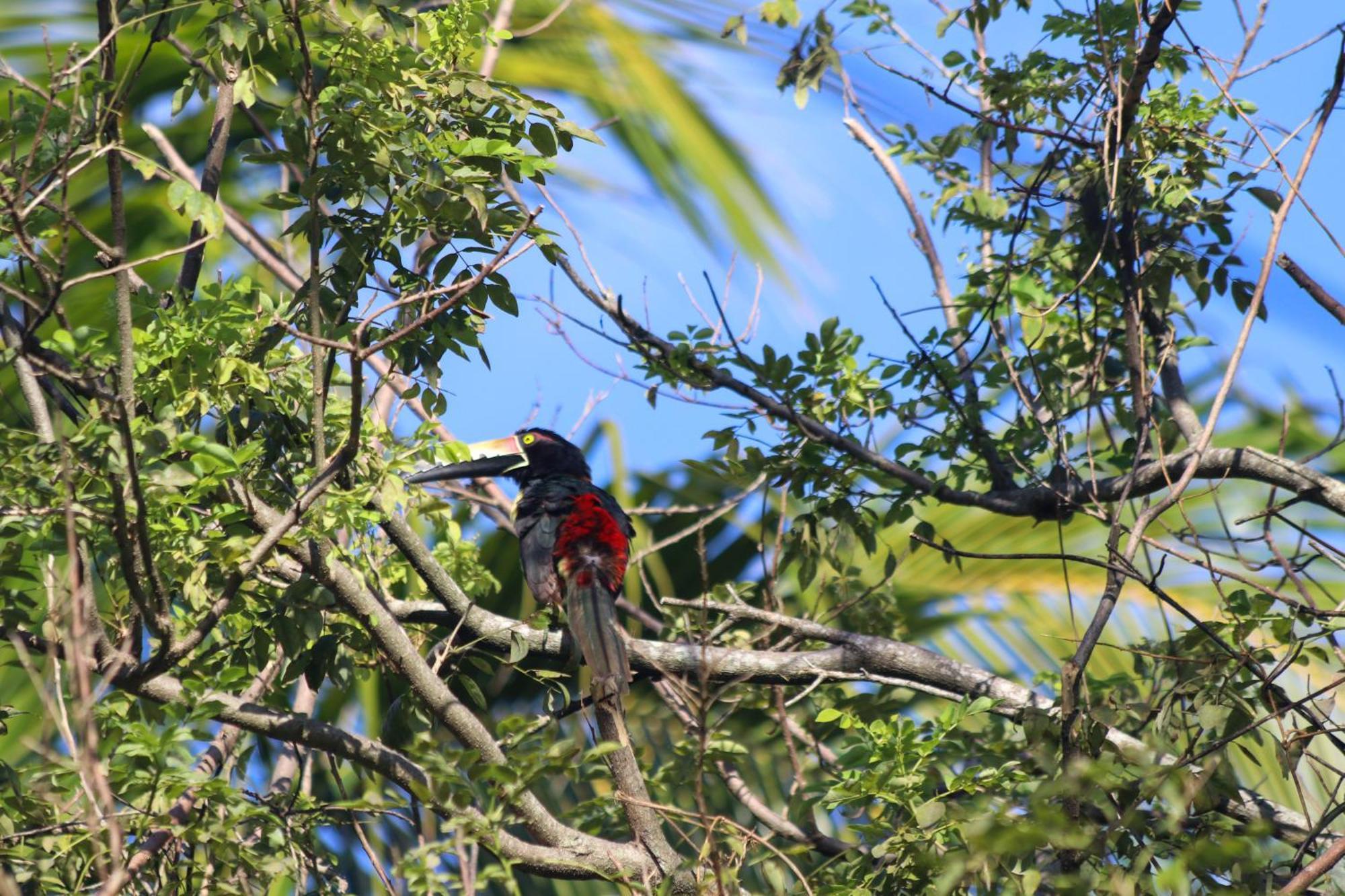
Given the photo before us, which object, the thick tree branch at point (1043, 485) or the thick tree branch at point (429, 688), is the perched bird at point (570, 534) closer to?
the thick tree branch at point (429, 688)

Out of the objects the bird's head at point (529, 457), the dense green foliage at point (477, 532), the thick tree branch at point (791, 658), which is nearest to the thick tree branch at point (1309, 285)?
the dense green foliage at point (477, 532)

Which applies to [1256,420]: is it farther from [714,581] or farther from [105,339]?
[105,339]

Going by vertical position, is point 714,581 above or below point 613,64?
below

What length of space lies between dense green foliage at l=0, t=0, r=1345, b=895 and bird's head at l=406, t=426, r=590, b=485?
295 mm

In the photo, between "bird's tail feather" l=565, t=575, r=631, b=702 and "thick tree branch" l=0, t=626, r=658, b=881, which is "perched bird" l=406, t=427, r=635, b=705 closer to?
"bird's tail feather" l=565, t=575, r=631, b=702

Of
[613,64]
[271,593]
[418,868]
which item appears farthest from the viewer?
[613,64]

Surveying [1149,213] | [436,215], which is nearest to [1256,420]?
[1149,213]

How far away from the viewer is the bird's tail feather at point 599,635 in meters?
3.64

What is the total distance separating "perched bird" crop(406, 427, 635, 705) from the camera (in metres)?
3.79

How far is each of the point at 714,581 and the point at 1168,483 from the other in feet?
9.35

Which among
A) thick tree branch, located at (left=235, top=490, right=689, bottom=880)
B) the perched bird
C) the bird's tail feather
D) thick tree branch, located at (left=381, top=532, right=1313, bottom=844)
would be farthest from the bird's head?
thick tree branch, located at (left=235, top=490, right=689, bottom=880)

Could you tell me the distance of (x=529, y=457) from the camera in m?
5.32

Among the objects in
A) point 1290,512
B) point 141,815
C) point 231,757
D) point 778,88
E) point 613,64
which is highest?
point 613,64

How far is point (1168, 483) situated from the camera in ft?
10.4
